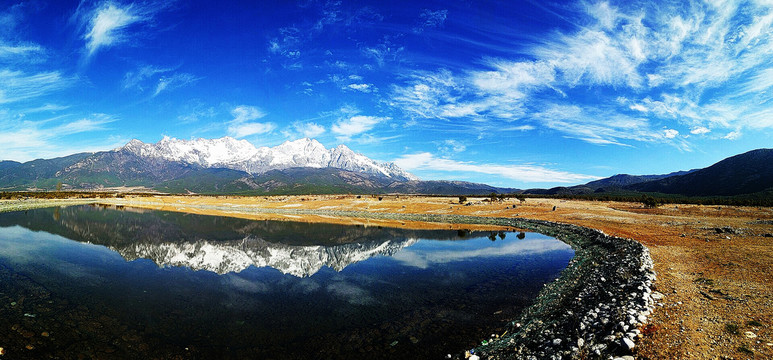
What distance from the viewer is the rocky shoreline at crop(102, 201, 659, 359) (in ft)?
35.7

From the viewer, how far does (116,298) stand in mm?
19281

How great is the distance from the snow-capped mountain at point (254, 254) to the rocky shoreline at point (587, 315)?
58.2ft

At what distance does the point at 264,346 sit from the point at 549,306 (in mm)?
15260

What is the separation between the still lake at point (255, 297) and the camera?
13867 millimetres

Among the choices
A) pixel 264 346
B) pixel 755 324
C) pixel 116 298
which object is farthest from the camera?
pixel 116 298

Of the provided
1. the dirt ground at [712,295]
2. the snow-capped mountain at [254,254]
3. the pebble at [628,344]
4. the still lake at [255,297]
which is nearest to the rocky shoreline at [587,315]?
the pebble at [628,344]

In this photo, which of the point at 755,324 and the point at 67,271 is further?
→ the point at 67,271

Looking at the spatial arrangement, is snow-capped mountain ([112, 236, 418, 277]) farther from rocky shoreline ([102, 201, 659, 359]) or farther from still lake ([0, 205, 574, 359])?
rocky shoreline ([102, 201, 659, 359])

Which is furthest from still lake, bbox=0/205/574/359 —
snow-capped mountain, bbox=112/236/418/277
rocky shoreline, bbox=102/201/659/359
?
rocky shoreline, bbox=102/201/659/359

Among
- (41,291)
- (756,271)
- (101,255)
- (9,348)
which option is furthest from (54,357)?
(756,271)

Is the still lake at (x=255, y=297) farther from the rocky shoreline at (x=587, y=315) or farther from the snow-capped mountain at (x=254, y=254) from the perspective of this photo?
the rocky shoreline at (x=587, y=315)

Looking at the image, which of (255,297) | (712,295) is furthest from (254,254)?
(712,295)

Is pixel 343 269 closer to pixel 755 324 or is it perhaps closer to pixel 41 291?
pixel 41 291

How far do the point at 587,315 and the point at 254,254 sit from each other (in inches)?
1257
